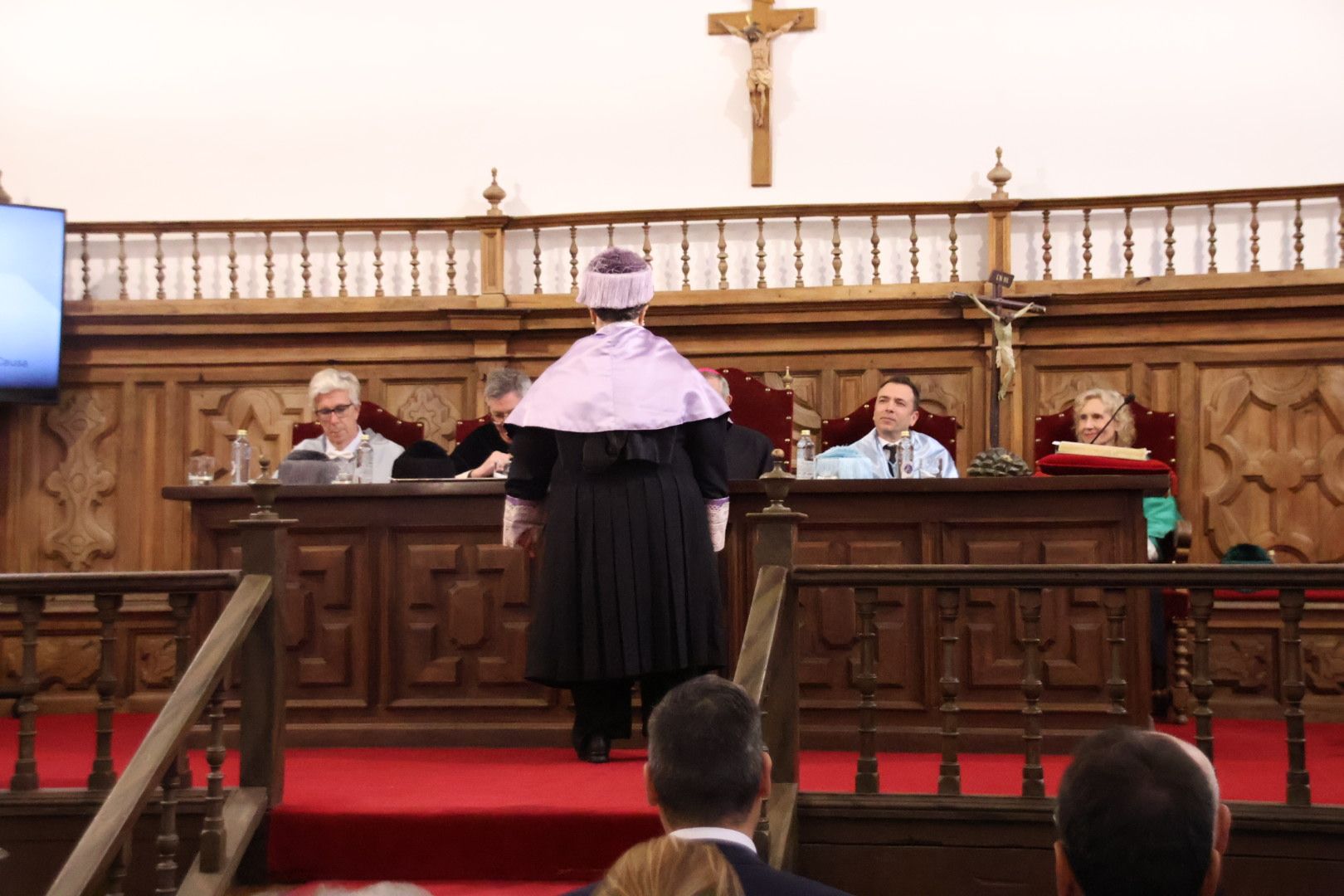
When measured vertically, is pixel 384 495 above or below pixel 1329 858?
above

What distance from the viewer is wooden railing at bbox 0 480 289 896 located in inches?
154

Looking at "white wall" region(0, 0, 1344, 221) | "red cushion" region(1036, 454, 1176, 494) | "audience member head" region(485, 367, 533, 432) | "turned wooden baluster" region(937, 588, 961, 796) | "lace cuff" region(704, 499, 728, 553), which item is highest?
"white wall" region(0, 0, 1344, 221)

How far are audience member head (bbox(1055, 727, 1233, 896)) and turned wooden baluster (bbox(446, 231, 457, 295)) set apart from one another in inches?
258

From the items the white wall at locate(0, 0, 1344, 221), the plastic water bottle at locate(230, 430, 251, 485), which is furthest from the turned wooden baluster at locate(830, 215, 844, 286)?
the plastic water bottle at locate(230, 430, 251, 485)

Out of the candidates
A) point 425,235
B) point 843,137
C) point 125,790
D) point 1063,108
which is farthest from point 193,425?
point 1063,108

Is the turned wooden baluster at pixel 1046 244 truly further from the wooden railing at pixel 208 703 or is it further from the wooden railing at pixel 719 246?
the wooden railing at pixel 208 703

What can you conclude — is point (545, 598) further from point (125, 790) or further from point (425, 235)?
point (425, 235)

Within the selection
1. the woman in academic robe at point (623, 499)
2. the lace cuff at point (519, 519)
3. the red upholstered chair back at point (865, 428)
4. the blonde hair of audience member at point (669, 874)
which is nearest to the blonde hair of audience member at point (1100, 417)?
the red upholstered chair back at point (865, 428)

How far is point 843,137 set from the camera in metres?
8.80

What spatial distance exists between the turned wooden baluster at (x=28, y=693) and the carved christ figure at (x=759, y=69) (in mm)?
5511

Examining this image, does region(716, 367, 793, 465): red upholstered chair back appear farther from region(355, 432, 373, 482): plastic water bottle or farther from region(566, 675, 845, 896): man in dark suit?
region(566, 675, 845, 896): man in dark suit

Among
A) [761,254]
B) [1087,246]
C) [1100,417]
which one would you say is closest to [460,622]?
[1100,417]

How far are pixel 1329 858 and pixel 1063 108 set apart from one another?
220 inches

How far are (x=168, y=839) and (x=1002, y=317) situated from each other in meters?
5.07
